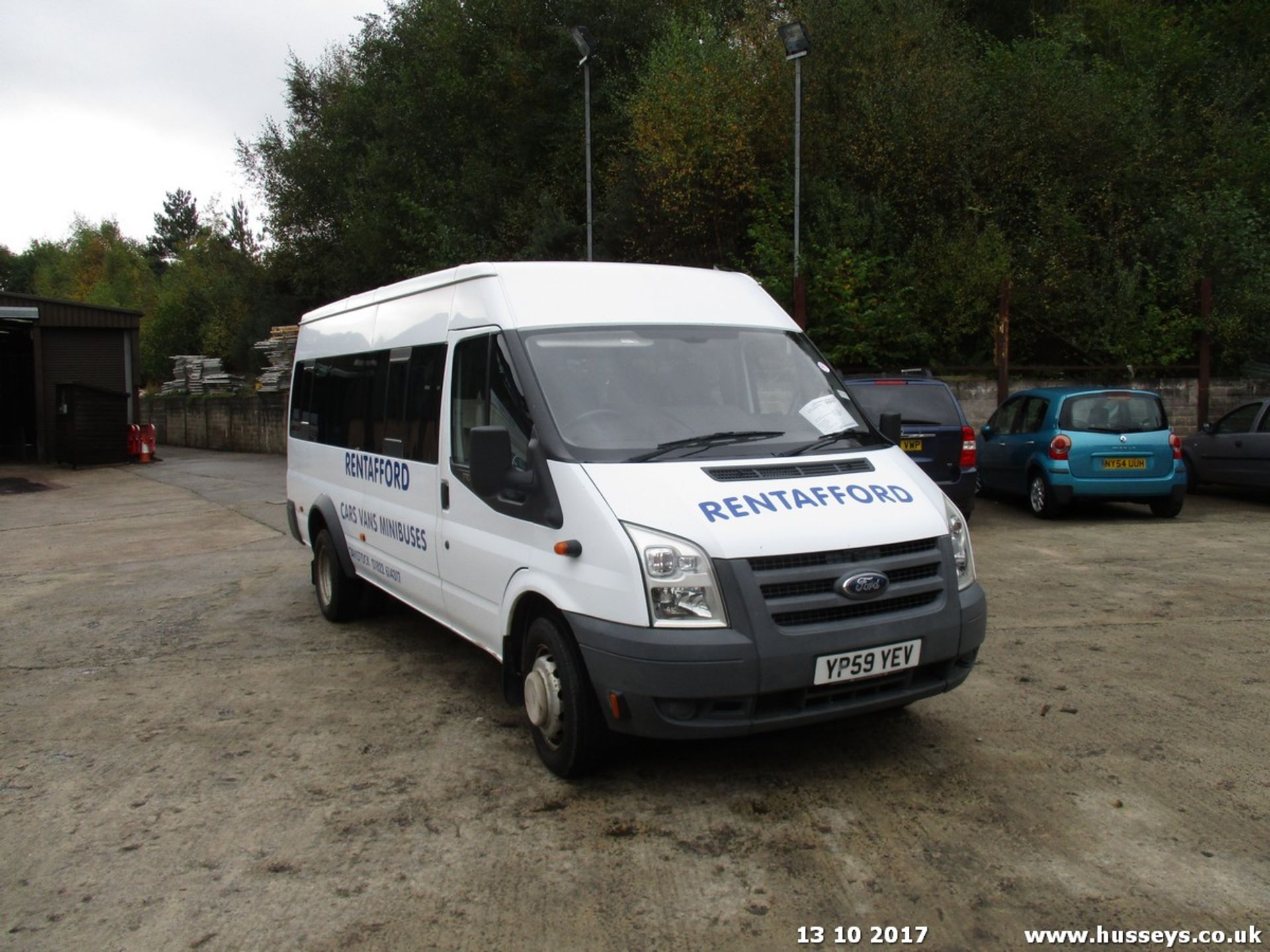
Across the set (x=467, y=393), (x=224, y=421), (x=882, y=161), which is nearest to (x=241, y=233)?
(x=224, y=421)

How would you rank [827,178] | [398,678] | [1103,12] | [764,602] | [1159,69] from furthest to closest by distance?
[1103,12]
[1159,69]
[827,178]
[398,678]
[764,602]

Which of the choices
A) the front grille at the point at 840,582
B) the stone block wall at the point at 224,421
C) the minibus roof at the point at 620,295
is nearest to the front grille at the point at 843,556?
the front grille at the point at 840,582

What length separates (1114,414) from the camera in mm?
11391

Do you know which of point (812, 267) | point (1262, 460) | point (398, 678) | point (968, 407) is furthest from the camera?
point (812, 267)

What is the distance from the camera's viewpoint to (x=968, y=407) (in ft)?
52.3

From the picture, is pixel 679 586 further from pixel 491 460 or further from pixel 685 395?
pixel 685 395

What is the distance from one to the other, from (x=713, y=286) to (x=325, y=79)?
38.7m

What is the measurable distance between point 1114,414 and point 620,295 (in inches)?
326

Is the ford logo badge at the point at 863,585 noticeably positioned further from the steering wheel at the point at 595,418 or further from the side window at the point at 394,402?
the side window at the point at 394,402

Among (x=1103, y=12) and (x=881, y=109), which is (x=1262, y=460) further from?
(x=1103, y=12)

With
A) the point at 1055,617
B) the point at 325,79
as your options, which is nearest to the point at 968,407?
the point at 1055,617

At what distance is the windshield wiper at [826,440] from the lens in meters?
4.57

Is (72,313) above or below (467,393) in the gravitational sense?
above

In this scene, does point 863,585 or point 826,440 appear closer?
point 863,585
